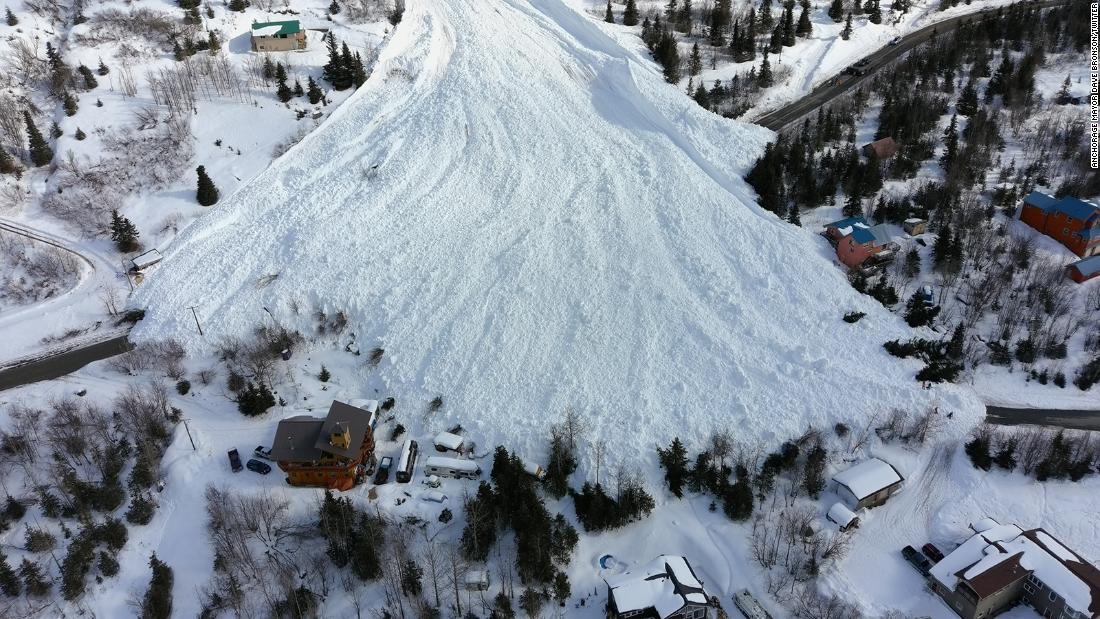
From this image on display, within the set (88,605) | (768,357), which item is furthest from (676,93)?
(88,605)

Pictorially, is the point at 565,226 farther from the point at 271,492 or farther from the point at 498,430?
the point at 271,492

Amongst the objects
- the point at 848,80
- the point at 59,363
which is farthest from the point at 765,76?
the point at 59,363

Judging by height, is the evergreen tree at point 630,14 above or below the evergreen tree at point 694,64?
above

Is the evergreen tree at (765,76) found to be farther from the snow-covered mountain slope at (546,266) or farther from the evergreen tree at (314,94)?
the evergreen tree at (314,94)

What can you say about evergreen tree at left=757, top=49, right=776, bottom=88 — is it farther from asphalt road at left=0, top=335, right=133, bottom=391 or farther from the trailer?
asphalt road at left=0, top=335, right=133, bottom=391

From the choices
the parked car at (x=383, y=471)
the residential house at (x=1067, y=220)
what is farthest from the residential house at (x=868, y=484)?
the residential house at (x=1067, y=220)

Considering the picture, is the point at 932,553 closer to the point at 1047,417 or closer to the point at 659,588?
the point at 1047,417
